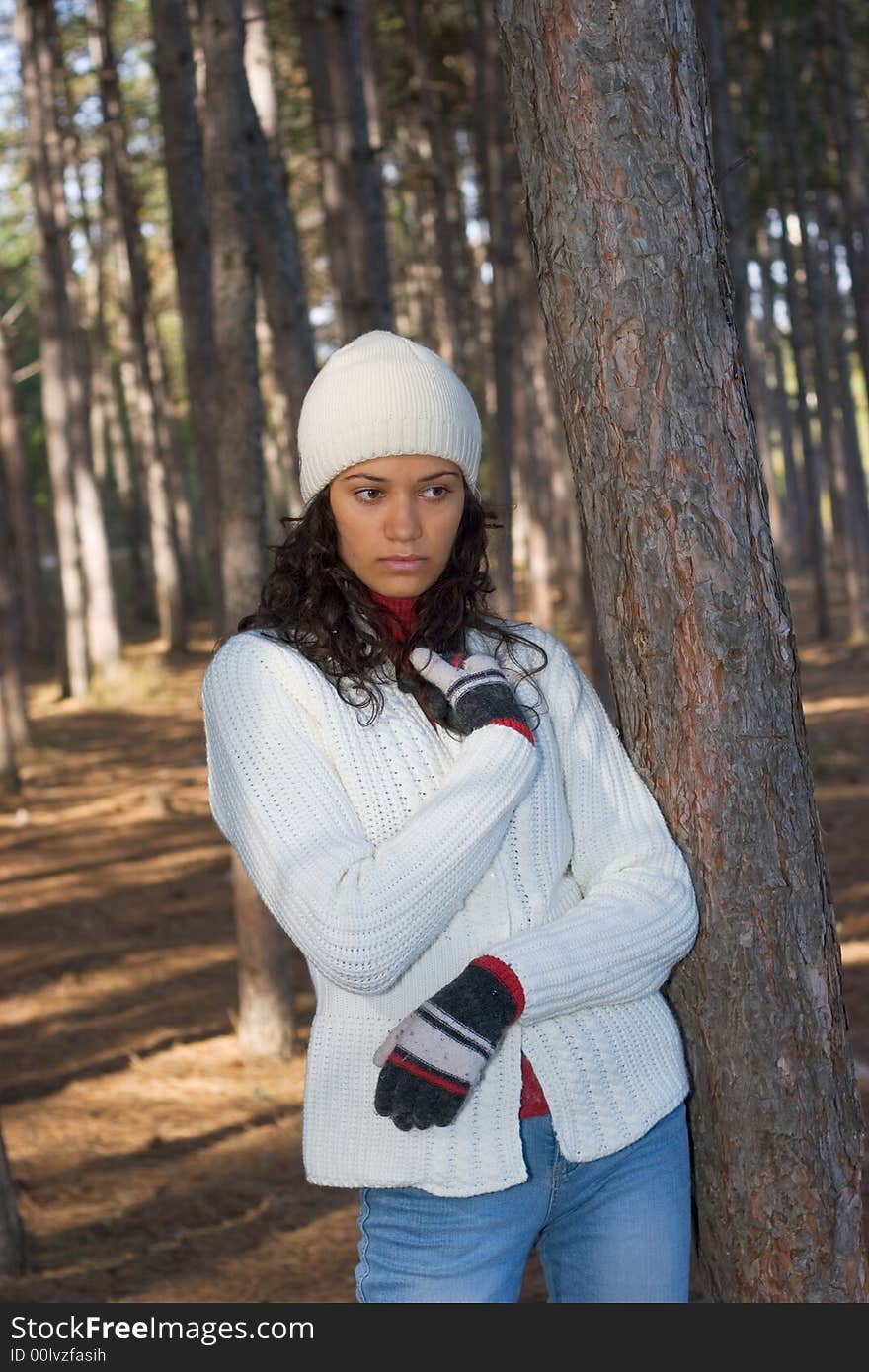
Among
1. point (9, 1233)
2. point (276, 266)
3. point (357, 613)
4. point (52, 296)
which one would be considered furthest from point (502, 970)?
point (52, 296)

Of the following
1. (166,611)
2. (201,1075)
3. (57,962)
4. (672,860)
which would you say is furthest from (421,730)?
(166,611)

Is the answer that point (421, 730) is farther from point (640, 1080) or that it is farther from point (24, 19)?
point (24, 19)

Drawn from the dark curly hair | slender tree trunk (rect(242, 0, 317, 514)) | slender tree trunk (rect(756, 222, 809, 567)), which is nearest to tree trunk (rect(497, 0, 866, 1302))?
the dark curly hair

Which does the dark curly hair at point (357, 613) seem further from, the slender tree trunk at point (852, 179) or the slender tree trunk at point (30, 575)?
the slender tree trunk at point (30, 575)

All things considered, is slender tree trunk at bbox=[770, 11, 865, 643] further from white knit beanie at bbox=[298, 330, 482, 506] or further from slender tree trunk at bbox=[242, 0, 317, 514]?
white knit beanie at bbox=[298, 330, 482, 506]

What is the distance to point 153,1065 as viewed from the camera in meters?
6.74

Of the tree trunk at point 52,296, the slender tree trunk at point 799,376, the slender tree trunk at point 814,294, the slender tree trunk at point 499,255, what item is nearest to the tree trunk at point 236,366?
the slender tree trunk at point 499,255

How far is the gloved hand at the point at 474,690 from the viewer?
2.34m

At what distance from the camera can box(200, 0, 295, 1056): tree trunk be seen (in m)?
6.57

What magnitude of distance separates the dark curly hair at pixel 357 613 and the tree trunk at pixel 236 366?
3.99 meters

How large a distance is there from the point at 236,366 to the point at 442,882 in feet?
15.8

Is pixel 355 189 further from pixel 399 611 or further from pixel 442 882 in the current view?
pixel 442 882

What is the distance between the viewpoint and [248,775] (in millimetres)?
2264

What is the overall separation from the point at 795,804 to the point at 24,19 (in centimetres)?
1470
